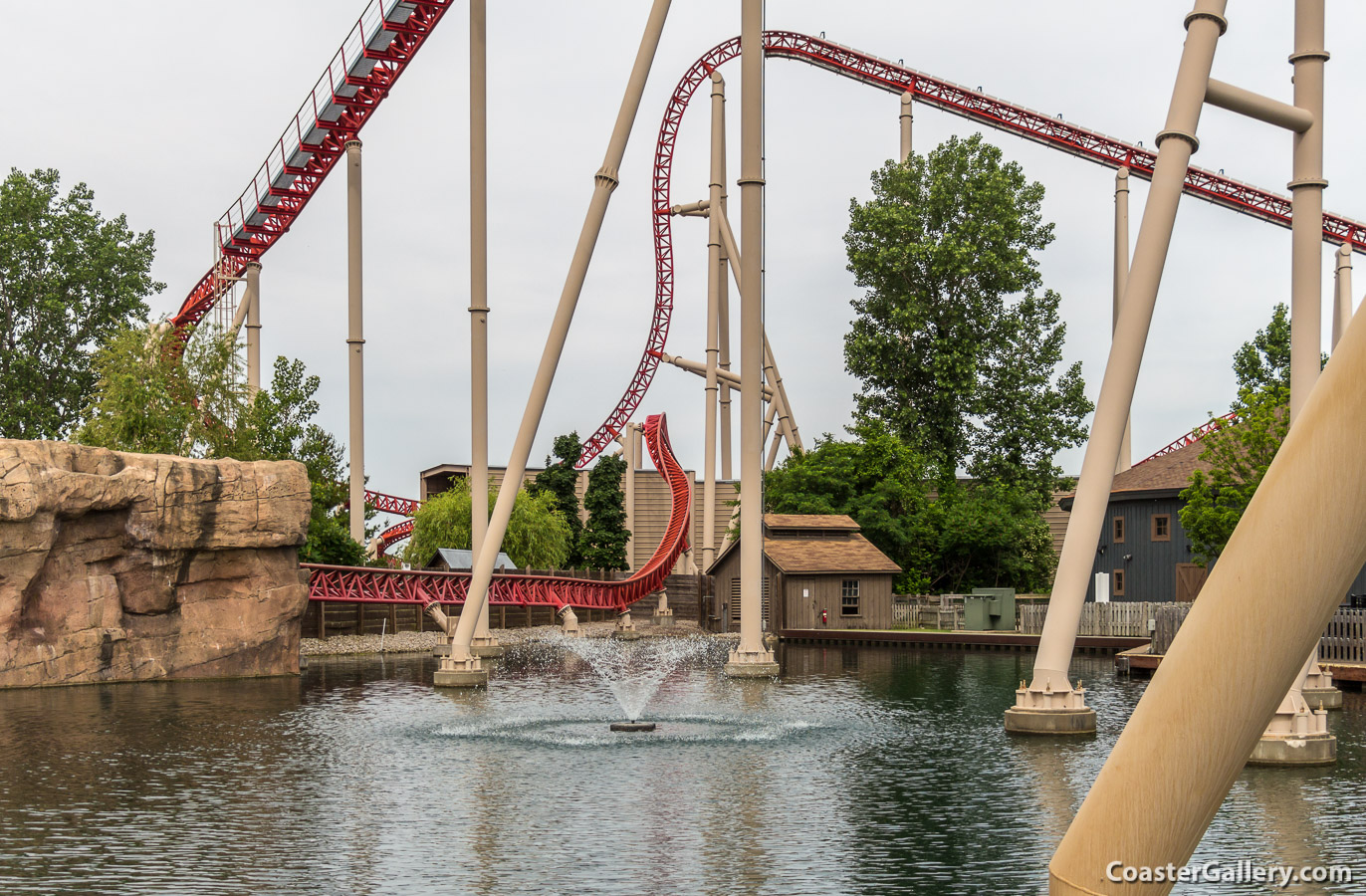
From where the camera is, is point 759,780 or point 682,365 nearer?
point 759,780

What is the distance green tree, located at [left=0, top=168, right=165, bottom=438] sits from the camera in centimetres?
5203

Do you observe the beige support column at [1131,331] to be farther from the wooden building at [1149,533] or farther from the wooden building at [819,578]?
the wooden building at [819,578]

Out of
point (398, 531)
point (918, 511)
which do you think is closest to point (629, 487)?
point (398, 531)

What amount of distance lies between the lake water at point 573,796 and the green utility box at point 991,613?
14674 mm

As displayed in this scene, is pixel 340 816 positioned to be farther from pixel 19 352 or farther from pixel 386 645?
pixel 19 352

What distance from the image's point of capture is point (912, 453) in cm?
4709

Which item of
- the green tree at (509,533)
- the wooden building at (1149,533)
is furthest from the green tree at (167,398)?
the wooden building at (1149,533)

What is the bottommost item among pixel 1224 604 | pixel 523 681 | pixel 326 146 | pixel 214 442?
pixel 523 681

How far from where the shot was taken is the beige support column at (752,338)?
80.2ft

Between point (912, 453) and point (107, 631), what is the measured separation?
28775mm

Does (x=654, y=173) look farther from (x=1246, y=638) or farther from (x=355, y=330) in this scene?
(x=1246, y=638)

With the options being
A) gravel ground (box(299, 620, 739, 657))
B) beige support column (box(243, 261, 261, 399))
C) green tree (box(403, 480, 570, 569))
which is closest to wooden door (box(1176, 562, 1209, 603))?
gravel ground (box(299, 620, 739, 657))

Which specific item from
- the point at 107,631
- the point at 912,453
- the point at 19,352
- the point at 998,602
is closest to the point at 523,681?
the point at 107,631

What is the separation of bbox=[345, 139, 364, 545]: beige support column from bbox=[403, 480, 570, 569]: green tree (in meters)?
16.6
